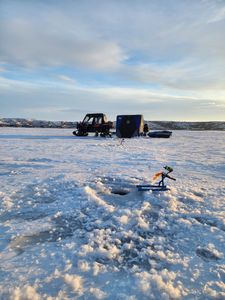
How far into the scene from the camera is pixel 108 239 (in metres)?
3.97

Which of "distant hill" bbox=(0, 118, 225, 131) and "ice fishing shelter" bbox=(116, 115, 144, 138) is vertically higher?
"ice fishing shelter" bbox=(116, 115, 144, 138)

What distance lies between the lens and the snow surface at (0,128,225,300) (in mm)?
2896

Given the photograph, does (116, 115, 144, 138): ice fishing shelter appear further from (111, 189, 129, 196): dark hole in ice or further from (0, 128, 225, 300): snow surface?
(111, 189, 129, 196): dark hole in ice

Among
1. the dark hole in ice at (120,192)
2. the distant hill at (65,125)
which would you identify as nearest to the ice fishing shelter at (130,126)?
the dark hole in ice at (120,192)

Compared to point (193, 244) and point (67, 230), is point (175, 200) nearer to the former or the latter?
point (193, 244)

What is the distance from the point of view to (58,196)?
19.0 feet

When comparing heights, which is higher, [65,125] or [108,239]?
[108,239]

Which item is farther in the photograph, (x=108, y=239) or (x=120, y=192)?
(x=120, y=192)

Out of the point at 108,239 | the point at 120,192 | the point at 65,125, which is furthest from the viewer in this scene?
the point at 65,125

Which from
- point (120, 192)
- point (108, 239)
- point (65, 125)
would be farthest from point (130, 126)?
point (65, 125)

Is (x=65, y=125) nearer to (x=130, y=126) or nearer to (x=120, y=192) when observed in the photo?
(x=130, y=126)

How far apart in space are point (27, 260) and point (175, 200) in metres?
3.19

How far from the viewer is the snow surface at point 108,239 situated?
2.90 m

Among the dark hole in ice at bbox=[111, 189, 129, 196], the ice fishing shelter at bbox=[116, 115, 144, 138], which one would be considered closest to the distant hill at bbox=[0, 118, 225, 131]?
the ice fishing shelter at bbox=[116, 115, 144, 138]
